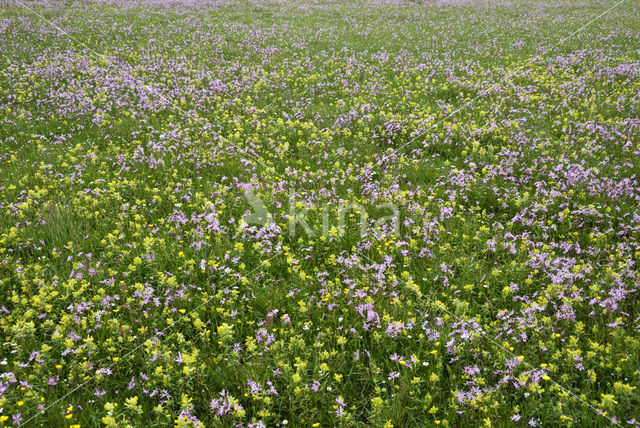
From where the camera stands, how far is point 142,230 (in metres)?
5.54

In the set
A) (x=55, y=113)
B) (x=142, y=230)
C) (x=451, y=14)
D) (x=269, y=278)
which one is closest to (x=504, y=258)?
(x=269, y=278)

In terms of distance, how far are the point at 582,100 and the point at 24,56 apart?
1753 centimetres

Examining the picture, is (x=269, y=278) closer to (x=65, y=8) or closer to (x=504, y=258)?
(x=504, y=258)

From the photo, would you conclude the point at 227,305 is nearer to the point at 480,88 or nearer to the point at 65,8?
the point at 480,88

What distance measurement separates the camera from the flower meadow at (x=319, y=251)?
3.47 m

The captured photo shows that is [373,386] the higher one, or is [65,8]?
[65,8]

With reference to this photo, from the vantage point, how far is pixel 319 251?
5.42 meters

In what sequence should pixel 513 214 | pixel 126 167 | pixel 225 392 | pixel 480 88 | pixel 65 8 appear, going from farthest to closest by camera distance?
pixel 65 8, pixel 480 88, pixel 126 167, pixel 513 214, pixel 225 392

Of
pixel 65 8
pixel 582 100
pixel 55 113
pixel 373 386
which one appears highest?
pixel 65 8

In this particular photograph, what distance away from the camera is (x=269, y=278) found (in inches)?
190

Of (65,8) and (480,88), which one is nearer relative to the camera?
(480,88)

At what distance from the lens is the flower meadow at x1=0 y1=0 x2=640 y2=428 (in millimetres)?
3467

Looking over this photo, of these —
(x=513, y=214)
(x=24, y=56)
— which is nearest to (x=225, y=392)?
(x=513, y=214)

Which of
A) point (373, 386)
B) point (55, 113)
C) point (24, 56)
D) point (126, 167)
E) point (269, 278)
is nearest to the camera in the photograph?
point (373, 386)
